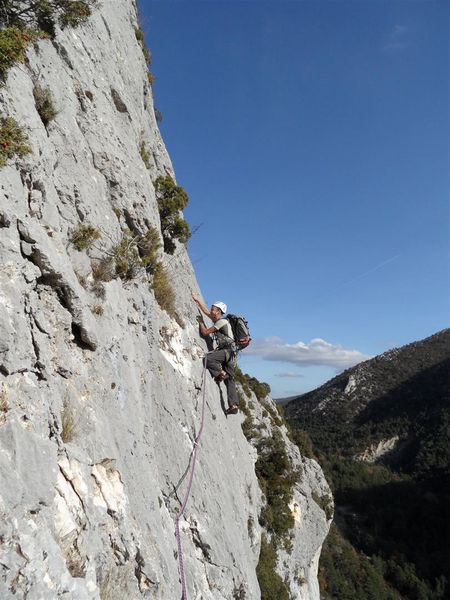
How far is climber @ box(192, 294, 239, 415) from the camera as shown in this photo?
11.2 metres

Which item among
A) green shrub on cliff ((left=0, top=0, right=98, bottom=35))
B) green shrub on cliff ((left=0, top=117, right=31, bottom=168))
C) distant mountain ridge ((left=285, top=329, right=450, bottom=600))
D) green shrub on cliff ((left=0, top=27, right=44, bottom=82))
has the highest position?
green shrub on cliff ((left=0, top=0, right=98, bottom=35))

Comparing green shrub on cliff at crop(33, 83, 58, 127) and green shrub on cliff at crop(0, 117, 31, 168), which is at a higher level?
green shrub on cliff at crop(33, 83, 58, 127)

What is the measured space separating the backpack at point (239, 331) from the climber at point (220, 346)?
25cm

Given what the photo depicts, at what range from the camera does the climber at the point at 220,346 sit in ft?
36.9

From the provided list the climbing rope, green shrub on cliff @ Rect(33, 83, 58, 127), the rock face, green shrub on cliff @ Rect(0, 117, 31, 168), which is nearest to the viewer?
the rock face

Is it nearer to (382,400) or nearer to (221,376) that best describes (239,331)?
(221,376)

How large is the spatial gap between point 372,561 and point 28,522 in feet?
252

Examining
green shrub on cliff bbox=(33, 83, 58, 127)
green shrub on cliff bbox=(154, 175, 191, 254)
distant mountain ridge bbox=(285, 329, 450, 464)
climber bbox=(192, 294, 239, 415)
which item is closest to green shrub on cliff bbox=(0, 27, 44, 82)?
green shrub on cliff bbox=(33, 83, 58, 127)

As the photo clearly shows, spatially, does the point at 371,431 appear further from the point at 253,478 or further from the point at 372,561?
the point at 253,478

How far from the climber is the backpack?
0.80 ft

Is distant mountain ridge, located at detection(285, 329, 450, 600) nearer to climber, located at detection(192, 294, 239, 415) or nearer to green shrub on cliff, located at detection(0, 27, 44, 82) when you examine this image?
climber, located at detection(192, 294, 239, 415)

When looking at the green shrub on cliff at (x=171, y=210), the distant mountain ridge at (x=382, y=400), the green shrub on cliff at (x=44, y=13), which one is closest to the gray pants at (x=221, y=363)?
the green shrub on cliff at (x=171, y=210)

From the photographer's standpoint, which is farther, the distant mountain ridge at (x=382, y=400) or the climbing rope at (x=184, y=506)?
the distant mountain ridge at (x=382, y=400)

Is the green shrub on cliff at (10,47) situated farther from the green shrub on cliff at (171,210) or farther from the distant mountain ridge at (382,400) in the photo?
the distant mountain ridge at (382,400)
